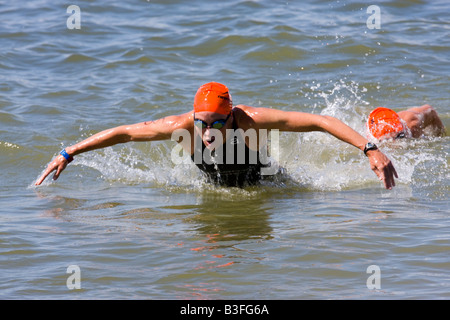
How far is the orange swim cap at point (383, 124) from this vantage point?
9039mm

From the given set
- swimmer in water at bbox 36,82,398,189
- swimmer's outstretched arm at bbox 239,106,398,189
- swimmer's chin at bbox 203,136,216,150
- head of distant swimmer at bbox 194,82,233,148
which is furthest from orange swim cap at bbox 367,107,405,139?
head of distant swimmer at bbox 194,82,233,148

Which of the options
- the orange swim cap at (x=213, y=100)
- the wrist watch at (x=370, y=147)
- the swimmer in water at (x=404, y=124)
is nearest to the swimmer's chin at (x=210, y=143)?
the orange swim cap at (x=213, y=100)

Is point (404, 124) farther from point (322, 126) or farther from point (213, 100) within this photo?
point (213, 100)

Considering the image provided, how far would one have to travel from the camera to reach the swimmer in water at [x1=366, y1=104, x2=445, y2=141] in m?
9.05

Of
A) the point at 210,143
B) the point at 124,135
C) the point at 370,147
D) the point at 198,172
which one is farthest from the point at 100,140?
the point at 370,147

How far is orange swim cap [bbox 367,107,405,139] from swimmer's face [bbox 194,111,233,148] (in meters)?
3.08

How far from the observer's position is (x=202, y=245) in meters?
5.54

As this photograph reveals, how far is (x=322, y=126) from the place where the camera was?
620cm

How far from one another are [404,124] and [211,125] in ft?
12.4

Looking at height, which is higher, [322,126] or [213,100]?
[213,100]

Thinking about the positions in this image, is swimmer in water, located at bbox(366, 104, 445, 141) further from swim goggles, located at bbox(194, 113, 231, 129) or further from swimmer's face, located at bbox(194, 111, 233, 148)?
swim goggles, located at bbox(194, 113, 231, 129)

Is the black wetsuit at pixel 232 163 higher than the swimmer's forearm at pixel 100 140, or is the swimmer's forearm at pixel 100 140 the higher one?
the swimmer's forearm at pixel 100 140

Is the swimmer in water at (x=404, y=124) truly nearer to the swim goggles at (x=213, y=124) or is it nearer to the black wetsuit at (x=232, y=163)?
the black wetsuit at (x=232, y=163)

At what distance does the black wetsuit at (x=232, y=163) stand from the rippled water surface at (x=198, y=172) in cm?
14
